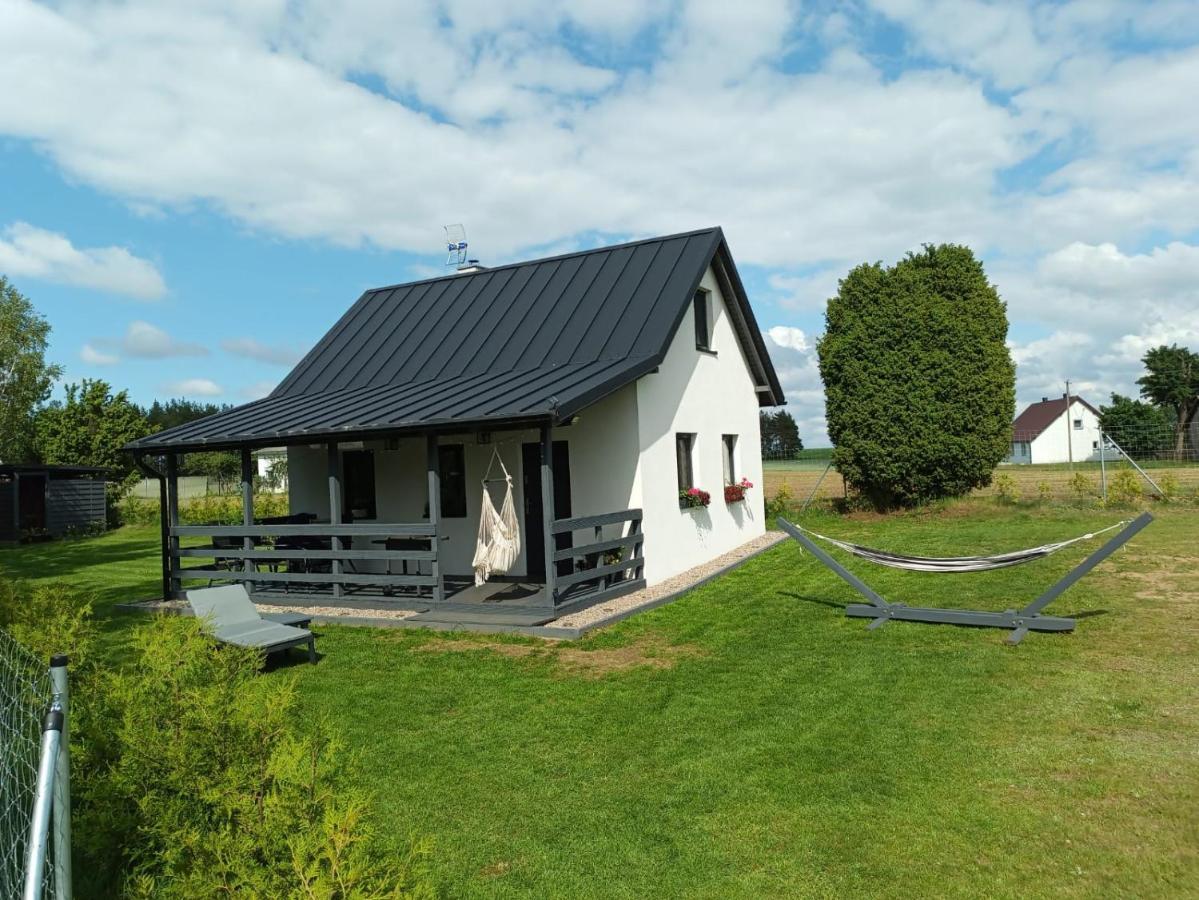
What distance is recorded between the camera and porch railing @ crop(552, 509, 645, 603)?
10328mm

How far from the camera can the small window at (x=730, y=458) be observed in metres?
16.2

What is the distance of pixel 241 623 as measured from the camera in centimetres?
861

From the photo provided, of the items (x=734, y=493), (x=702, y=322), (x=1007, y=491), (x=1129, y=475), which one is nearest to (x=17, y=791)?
(x=702, y=322)

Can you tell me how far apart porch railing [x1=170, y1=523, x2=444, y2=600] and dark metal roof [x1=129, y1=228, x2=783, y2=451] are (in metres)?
1.40

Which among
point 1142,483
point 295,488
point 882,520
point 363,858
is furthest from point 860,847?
point 1142,483

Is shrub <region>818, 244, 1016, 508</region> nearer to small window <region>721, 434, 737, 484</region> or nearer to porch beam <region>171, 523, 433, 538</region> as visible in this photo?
small window <region>721, 434, 737, 484</region>

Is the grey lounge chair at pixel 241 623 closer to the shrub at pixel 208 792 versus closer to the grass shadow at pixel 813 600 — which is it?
the shrub at pixel 208 792

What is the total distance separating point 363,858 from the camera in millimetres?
2543

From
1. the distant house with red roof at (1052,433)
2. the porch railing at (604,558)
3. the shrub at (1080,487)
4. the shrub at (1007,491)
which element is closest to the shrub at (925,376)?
the shrub at (1007,491)

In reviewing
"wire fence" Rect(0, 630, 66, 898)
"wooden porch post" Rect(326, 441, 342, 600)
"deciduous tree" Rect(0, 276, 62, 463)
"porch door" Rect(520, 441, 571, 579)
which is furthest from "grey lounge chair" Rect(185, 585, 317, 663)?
"deciduous tree" Rect(0, 276, 62, 463)

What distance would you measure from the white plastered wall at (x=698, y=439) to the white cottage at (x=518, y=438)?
0.16 ft

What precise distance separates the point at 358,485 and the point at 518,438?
12.1 ft

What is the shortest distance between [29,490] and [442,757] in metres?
26.2

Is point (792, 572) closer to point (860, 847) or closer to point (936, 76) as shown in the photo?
point (936, 76)
